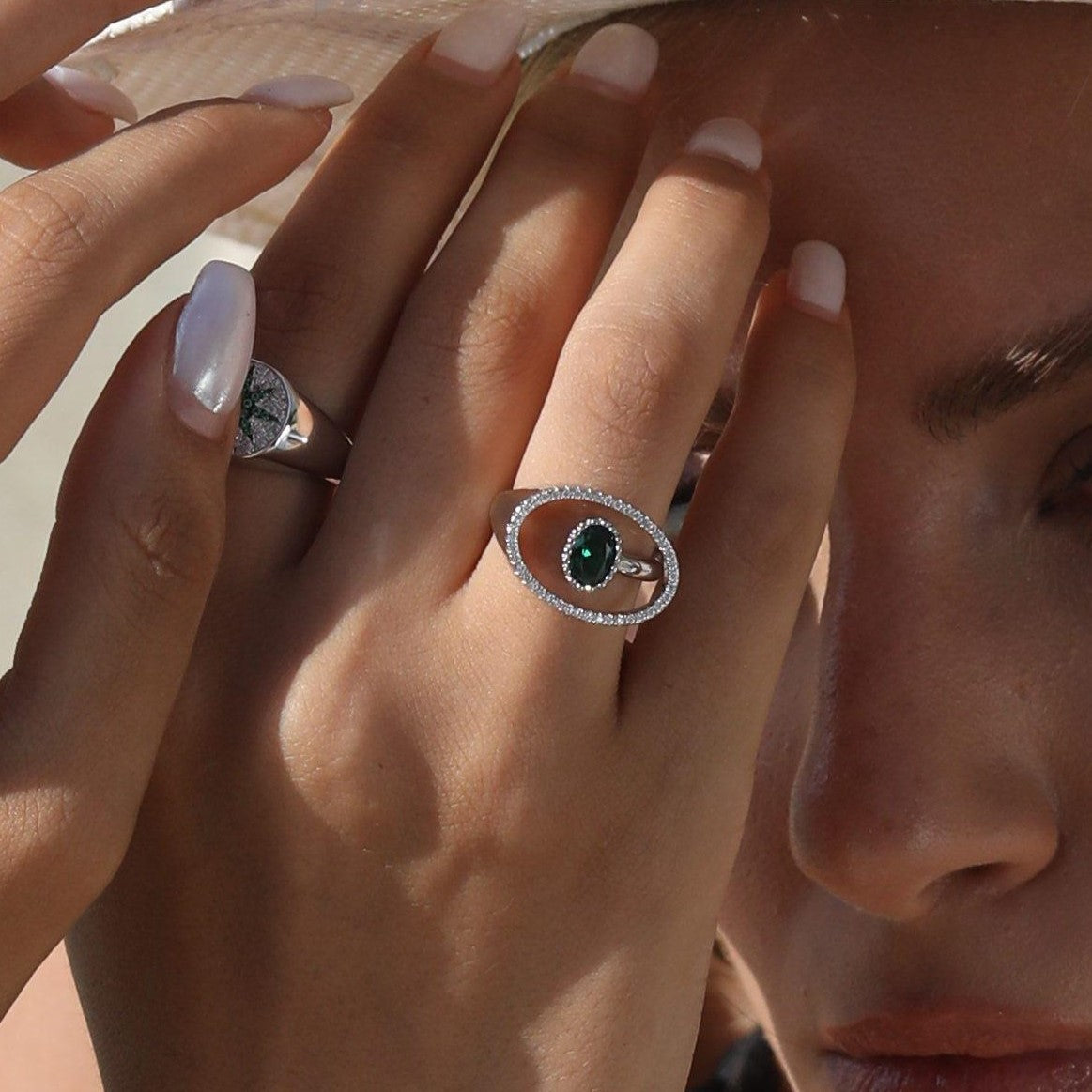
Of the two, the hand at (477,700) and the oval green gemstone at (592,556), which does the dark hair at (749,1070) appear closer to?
the hand at (477,700)

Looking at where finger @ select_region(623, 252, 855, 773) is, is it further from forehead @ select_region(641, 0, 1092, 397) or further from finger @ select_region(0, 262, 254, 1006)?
finger @ select_region(0, 262, 254, 1006)

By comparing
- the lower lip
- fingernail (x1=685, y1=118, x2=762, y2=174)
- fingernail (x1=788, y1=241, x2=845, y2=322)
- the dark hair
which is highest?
fingernail (x1=685, y1=118, x2=762, y2=174)

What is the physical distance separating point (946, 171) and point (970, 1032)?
1.54 feet

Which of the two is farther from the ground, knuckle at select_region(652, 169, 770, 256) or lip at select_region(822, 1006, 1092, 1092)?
knuckle at select_region(652, 169, 770, 256)

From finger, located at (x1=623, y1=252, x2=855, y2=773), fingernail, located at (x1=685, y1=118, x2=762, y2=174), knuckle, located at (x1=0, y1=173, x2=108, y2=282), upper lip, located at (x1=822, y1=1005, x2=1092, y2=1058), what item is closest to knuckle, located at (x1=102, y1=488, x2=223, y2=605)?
knuckle, located at (x1=0, y1=173, x2=108, y2=282)

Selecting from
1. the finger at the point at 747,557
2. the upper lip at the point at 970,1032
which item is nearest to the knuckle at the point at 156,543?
the finger at the point at 747,557

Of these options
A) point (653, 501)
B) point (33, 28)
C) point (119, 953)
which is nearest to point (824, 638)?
point (653, 501)

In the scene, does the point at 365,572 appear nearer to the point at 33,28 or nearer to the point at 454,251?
the point at 454,251

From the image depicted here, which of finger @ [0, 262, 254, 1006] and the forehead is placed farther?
the forehead

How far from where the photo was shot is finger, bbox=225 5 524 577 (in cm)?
→ 68

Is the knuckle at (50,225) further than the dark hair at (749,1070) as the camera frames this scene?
No

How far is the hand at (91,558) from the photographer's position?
0.56 meters

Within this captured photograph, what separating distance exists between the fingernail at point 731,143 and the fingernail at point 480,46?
4.7 inches

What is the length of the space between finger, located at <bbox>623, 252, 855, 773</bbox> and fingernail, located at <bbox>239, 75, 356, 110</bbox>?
10.8 inches
